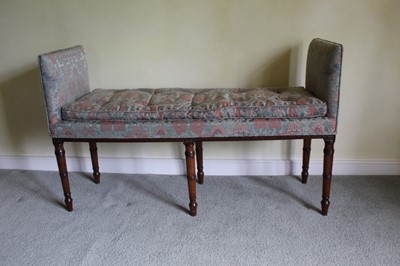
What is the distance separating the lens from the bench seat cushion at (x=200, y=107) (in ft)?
5.67

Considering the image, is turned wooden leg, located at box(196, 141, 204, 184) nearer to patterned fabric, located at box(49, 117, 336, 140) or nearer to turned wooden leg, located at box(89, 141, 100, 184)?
patterned fabric, located at box(49, 117, 336, 140)

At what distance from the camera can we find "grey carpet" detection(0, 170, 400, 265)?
1.61 m

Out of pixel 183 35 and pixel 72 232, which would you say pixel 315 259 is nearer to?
pixel 72 232

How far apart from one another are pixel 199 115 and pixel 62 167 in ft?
2.56

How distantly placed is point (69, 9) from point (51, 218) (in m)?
1.22

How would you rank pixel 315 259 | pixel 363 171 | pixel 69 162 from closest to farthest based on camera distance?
pixel 315 259
pixel 363 171
pixel 69 162

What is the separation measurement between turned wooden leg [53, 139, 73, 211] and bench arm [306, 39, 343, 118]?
51.4 inches

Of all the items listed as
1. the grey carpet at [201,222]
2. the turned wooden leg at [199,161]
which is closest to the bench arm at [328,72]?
the grey carpet at [201,222]

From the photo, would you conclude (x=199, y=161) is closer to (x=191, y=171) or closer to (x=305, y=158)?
(x=191, y=171)

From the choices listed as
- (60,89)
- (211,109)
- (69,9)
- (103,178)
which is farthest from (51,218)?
(69,9)

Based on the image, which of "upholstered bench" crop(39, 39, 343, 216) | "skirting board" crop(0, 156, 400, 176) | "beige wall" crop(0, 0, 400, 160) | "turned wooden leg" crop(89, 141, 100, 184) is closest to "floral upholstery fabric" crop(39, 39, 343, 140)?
"upholstered bench" crop(39, 39, 343, 216)

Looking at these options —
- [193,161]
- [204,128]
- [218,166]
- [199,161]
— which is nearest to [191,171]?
[193,161]

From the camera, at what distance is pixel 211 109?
1744 mm

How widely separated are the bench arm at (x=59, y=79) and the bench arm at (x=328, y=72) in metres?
1.25
